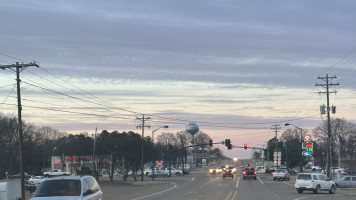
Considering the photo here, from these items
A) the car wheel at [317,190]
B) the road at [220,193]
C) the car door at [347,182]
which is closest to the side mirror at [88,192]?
the road at [220,193]

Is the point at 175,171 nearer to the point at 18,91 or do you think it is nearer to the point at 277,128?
the point at 277,128

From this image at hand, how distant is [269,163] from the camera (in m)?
185

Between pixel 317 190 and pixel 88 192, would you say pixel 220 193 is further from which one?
pixel 88 192

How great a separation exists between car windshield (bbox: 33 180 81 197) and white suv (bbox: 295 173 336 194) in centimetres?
2939

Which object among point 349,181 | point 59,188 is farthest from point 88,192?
point 349,181

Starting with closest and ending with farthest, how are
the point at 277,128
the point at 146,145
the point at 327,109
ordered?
the point at 327,109, the point at 146,145, the point at 277,128

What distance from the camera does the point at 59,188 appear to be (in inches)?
671

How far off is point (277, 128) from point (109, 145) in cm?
6225

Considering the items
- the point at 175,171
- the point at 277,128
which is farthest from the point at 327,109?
the point at 277,128

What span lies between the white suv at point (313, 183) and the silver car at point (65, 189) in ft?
94.0

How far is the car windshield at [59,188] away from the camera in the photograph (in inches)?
659

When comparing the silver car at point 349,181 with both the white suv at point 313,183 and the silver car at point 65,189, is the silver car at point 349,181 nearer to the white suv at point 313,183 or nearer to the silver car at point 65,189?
the white suv at point 313,183

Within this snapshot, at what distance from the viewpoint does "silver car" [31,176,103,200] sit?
16.5m

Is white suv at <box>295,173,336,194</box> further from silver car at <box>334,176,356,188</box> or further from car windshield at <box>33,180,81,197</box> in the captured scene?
car windshield at <box>33,180,81,197</box>
